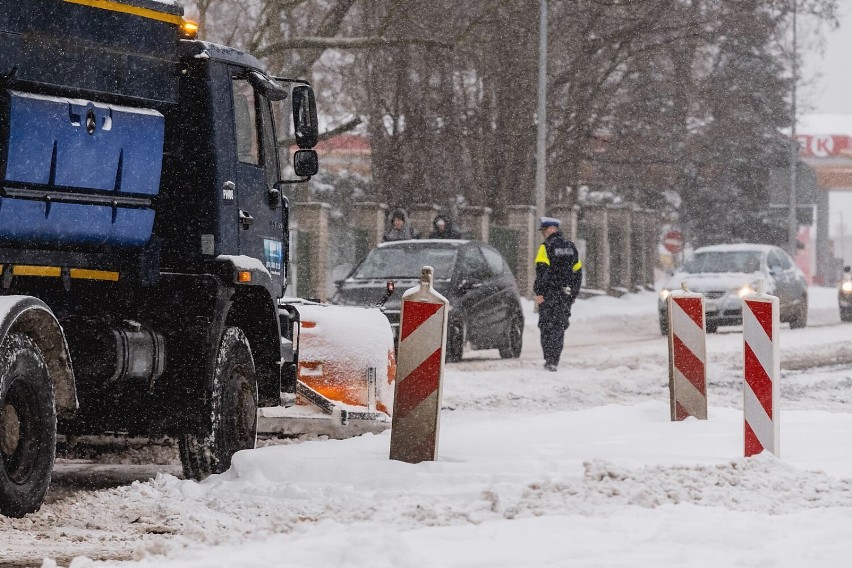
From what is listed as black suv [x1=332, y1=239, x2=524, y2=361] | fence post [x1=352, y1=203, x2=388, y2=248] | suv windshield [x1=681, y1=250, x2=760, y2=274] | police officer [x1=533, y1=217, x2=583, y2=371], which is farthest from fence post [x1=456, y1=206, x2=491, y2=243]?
police officer [x1=533, y1=217, x2=583, y2=371]

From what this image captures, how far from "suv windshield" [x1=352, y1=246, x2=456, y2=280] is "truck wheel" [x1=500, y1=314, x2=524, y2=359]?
152 cm

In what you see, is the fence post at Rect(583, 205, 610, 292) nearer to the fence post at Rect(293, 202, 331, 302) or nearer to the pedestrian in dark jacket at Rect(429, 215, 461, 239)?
the fence post at Rect(293, 202, 331, 302)

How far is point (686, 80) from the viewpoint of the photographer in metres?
41.7

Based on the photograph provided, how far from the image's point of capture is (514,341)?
22812 millimetres

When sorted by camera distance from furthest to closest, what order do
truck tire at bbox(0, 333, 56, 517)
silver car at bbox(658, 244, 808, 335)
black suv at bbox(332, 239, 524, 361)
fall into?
silver car at bbox(658, 244, 808, 335) < black suv at bbox(332, 239, 524, 361) < truck tire at bbox(0, 333, 56, 517)

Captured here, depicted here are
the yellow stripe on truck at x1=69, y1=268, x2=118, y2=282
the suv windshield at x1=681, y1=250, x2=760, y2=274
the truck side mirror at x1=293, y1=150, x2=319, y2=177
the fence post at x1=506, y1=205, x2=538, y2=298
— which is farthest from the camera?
the fence post at x1=506, y1=205, x2=538, y2=298

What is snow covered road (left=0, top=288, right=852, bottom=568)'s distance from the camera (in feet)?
21.9

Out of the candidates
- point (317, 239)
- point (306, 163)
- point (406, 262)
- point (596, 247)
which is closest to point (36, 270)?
point (306, 163)

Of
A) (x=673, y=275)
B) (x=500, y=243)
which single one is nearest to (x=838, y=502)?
(x=673, y=275)

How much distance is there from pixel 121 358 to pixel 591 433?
3.50m

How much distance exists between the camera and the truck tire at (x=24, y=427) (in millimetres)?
7836

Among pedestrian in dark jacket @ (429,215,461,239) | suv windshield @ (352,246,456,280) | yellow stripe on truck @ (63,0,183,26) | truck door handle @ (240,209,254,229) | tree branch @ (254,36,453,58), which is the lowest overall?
suv windshield @ (352,246,456,280)

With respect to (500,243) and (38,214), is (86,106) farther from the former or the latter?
(500,243)

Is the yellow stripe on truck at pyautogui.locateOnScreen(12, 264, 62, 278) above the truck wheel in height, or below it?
above
